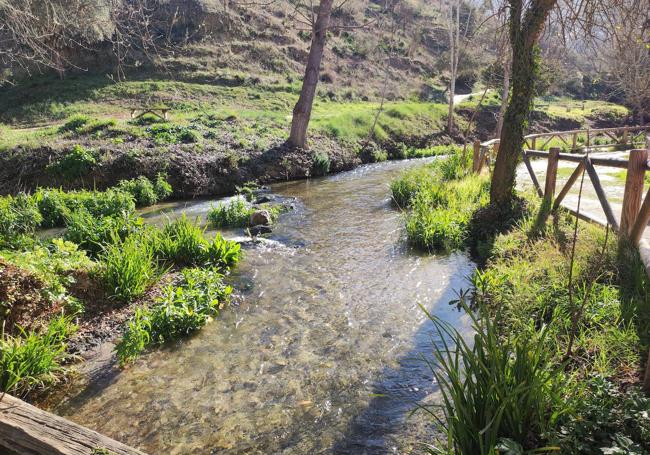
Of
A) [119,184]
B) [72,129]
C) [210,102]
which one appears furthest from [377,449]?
[210,102]

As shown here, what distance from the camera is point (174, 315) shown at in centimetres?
553

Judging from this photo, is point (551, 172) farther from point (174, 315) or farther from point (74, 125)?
point (74, 125)

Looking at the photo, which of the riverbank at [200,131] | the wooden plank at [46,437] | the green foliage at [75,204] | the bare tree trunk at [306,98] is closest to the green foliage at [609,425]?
the wooden plank at [46,437]

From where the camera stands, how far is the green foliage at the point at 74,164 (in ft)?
44.2

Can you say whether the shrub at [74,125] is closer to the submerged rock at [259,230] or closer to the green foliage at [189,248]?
the submerged rock at [259,230]

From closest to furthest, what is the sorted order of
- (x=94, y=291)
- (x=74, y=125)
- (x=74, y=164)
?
(x=94, y=291), (x=74, y=164), (x=74, y=125)

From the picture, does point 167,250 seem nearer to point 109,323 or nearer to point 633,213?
point 109,323

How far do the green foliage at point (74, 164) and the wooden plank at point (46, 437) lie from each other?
12.2 m

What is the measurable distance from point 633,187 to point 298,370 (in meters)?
5.04

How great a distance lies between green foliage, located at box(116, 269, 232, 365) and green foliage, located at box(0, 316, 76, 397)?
25.7 inches

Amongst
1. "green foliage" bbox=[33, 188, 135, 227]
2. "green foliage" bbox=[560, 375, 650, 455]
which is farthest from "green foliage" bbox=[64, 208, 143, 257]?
"green foliage" bbox=[560, 375, 650, 455]

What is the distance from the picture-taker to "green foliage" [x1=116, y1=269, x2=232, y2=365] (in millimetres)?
4910

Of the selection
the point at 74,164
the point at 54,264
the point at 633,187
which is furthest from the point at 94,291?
the point at 74,164

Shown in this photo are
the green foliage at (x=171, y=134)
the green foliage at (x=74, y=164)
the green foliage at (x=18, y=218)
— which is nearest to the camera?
the green foliage at (x=18, y=218)
